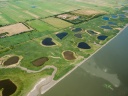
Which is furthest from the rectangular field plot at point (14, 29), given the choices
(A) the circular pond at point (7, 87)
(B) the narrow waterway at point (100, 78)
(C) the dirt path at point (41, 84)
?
(B) the narrow waterway at point (100, 78)

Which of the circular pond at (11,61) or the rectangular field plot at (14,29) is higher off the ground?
the circular pond at (11,61)

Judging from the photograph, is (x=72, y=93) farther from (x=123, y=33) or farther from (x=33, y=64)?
(x=123, y=33)

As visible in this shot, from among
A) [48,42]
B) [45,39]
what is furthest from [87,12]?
[48,42]

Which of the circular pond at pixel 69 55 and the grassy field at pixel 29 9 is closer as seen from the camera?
the circular pond at pixel 69 55

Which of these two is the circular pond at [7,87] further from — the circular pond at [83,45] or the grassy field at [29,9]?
the grassy field at [29,9]

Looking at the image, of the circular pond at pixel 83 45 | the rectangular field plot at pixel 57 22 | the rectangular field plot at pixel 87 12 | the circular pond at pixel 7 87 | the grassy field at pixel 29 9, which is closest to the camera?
the circular pond at pixel 7 87

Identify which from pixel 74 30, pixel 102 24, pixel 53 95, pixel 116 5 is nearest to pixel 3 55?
pixel 53 95

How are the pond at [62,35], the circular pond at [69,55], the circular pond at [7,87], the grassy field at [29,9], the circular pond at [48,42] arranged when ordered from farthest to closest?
the grassy field at [29,9]
the pond at [62,35]
the circular pond at [48,42]
the circular pond at [69,55]
the circular pond at [7,87]

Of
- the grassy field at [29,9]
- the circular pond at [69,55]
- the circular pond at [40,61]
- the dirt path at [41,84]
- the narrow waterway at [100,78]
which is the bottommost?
the grassy field at [29,9]
